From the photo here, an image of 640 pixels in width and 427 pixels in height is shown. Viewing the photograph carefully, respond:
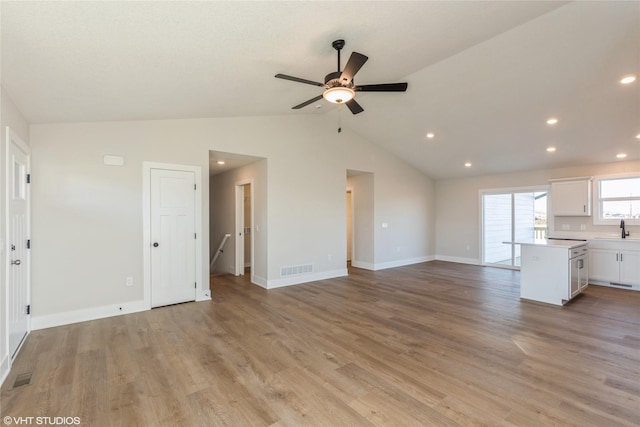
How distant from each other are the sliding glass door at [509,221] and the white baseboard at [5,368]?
866 centimetres

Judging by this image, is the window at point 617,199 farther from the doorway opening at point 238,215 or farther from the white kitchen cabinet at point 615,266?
the doorway opening at point 238,215

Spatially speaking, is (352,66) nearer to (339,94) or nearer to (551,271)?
(339,94)

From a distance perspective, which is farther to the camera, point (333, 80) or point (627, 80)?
point (627, 80)

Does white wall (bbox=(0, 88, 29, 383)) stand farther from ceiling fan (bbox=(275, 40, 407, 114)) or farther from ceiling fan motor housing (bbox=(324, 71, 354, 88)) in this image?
ceiling fan motor housing (bbox=(324, 71, 354, 88))

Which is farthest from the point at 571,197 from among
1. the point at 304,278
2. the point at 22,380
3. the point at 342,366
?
the point at 22,380

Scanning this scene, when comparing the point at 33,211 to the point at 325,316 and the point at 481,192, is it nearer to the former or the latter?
the point at 325,316

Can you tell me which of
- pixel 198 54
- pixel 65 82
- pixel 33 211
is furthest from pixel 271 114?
pixel 33 211

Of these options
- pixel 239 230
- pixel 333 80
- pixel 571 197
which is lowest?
pixel 239 230

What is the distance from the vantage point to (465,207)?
8.33 m

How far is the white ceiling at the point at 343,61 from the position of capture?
2.10 m

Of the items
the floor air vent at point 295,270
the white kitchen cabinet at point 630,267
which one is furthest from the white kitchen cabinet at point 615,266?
the floor air vent at point 295,270

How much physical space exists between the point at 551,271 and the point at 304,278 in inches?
165

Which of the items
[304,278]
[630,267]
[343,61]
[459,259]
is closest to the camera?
[343,61]

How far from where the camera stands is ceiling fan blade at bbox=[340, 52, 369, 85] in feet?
8.04
